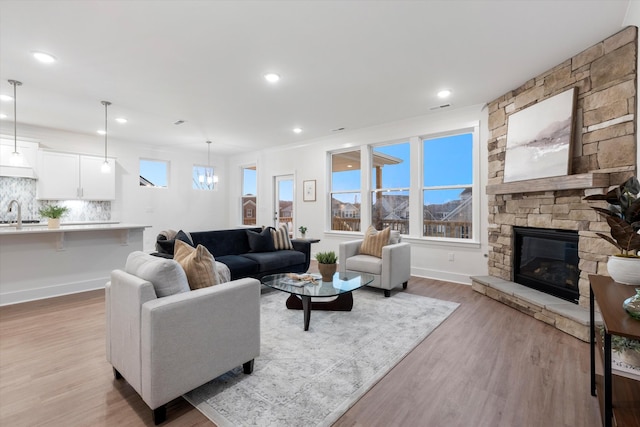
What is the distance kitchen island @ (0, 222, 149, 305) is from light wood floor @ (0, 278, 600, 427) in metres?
0.89

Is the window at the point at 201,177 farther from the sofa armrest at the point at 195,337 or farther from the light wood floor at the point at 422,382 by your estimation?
the sofa armrest at the point at 195,337

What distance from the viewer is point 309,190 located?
6516 mm

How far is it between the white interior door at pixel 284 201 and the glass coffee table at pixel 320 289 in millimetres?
3672

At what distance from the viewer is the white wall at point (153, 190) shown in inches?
234

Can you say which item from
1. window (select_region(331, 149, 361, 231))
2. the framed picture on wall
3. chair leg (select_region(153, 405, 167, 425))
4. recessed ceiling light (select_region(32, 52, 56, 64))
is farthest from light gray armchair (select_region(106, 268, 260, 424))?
the framed picture on wall

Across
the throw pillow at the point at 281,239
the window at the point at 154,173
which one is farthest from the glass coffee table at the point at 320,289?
the window at the point at 154,173

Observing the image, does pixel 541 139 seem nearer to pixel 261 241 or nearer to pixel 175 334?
pixel 261 241

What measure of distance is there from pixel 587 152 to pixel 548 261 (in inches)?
49.9

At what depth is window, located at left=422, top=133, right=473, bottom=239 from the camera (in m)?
4.63

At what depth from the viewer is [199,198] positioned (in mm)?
7914

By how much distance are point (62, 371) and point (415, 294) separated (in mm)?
3646

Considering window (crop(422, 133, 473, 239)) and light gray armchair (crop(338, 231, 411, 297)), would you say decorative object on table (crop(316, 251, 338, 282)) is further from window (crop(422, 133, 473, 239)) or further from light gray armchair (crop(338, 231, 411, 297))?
window (crop(422, 133, 473, 239))

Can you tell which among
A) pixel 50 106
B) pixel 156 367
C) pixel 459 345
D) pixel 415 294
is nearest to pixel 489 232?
pixel 415 294

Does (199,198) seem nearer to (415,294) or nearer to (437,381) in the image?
(415,294)
